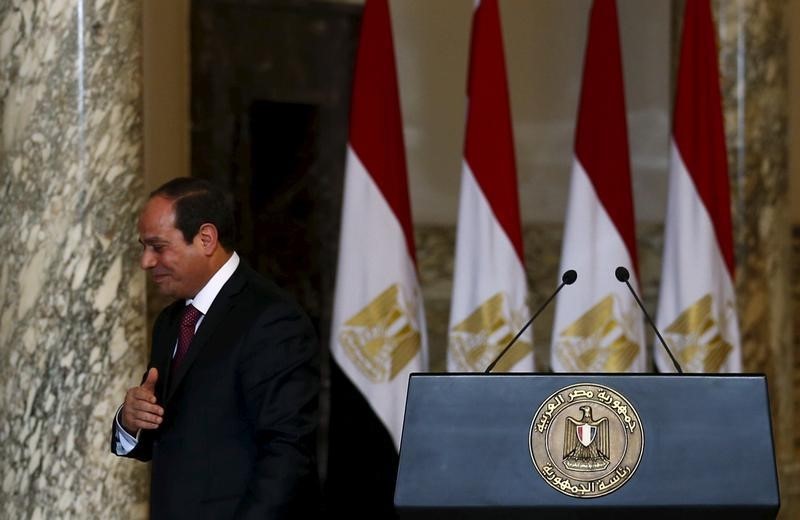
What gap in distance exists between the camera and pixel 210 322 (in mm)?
3021

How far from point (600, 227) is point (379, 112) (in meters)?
1.08

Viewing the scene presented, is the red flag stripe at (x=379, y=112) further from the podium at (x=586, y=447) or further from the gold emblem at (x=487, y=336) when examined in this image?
the podium at (x=586, y=447)

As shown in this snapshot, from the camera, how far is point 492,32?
5.55 m

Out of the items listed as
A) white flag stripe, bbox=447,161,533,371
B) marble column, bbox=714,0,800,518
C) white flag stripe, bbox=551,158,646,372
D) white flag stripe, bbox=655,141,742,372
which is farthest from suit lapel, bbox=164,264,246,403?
marble column, bbox=714,0,800,518

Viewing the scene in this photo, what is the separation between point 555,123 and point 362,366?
243 cm

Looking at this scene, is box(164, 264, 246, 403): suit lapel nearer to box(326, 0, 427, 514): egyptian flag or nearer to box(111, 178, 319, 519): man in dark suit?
box(111, 178, 319, 519): man in dark suit

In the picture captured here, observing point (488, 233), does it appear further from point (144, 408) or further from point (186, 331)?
point (144, 408)

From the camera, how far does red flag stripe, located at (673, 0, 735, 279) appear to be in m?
5.66

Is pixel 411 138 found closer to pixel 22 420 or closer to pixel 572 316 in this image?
pixel 572 316

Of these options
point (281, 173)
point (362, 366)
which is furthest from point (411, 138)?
point (362, 366)

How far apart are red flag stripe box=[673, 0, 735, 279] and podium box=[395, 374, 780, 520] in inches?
124

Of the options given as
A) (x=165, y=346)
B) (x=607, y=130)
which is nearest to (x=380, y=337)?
(x=607, y=130)

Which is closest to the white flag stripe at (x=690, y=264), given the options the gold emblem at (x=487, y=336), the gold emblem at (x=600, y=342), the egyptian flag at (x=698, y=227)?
the egyptian flag at (x=698, y=227)

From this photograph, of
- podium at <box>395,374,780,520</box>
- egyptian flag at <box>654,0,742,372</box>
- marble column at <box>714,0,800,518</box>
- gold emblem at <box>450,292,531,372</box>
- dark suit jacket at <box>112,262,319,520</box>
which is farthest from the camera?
marble column at <box>714,0,800,518</box>
